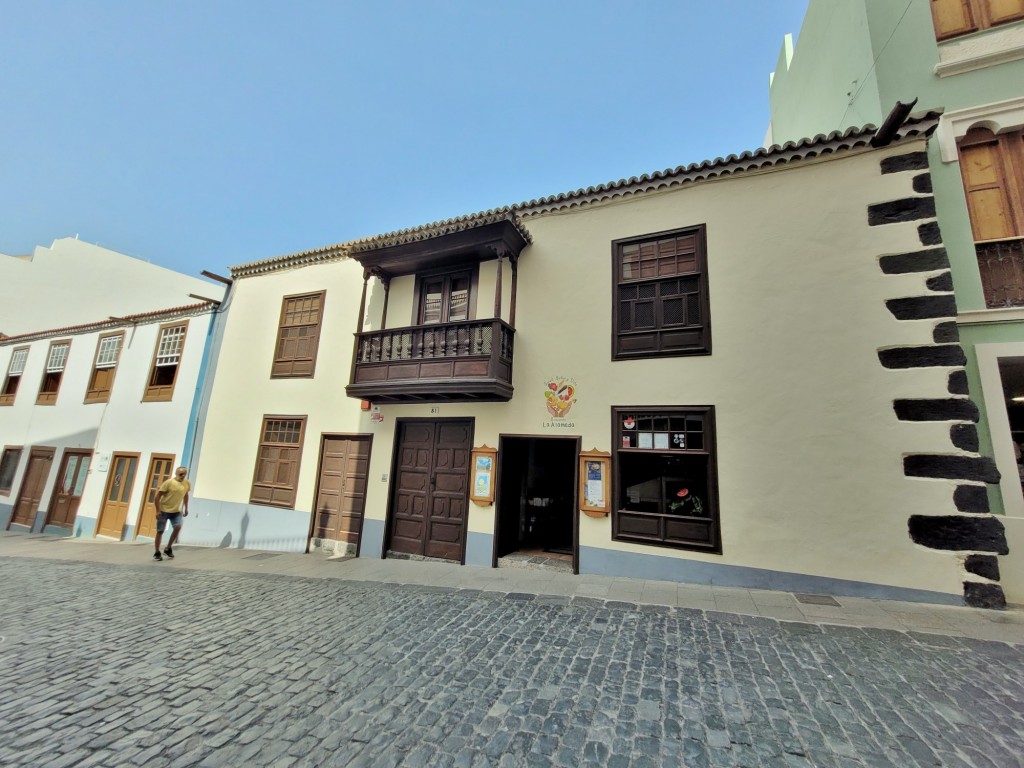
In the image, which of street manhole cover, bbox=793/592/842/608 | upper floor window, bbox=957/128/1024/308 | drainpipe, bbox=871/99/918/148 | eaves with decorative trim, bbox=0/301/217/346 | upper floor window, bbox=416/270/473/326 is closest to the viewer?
street manhole cover, bbox=793/592/842/608

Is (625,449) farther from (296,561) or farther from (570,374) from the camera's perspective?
(296,561)

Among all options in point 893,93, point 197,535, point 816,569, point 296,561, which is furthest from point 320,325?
point 893,93

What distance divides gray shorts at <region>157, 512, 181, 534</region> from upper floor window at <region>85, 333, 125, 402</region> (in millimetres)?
7386

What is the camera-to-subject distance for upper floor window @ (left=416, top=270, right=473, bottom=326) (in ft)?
27.6

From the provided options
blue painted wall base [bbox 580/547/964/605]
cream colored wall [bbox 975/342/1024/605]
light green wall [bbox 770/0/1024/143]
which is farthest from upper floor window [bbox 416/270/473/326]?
cream colored wall [bbox 975/342/1024/605]

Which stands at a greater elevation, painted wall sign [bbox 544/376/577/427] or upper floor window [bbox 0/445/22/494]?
painted wall sign [bbox 544/376/577/427]

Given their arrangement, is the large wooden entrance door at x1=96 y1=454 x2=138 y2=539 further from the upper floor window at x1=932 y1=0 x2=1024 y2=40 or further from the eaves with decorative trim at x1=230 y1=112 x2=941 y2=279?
the upper floor window at x1=932 y1=0 x2=1024 y2=40

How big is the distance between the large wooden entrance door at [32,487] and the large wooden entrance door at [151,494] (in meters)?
5.98

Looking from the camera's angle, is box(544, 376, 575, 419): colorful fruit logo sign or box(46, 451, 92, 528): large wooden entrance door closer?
box(544, 376, 575, 419): colorful fruit logo sign

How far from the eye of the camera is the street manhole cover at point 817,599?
501cm

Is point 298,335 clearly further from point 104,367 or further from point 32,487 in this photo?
point 32,487

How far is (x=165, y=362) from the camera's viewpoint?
12.2 meters

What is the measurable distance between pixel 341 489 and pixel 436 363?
12.1 ft

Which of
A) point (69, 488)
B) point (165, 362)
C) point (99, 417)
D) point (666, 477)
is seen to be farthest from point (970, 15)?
point (69, 488)
